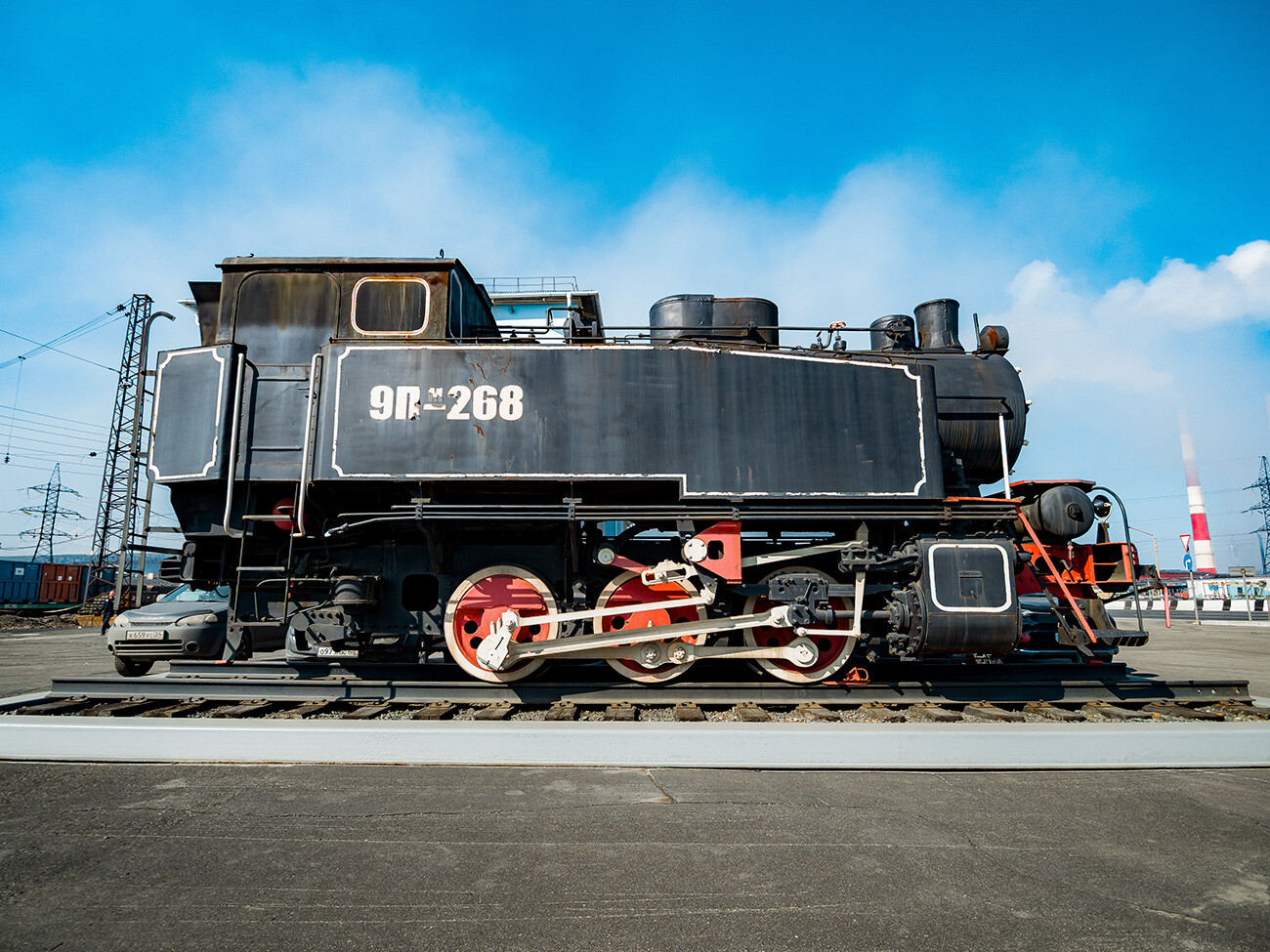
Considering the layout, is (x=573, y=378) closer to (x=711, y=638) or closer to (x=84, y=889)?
(x=711, y=638)

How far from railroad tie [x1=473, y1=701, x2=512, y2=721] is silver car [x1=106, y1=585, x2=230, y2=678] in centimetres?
343

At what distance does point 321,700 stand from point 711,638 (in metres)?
3.35

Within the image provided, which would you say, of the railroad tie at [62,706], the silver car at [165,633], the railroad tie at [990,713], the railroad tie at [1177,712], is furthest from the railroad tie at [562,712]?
the railroad tie at [1177,712]

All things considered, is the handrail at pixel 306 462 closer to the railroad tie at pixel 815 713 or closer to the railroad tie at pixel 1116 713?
the railroad tie at pixel 815 713

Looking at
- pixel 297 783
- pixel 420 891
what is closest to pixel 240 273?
pixel 297 783

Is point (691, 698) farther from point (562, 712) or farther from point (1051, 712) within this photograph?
point (1051, 712)

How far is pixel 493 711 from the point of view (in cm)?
524

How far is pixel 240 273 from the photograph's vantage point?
6.06m

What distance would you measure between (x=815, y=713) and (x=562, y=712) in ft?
6.43

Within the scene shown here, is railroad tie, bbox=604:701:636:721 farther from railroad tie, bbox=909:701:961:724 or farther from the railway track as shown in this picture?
railroad tie, bbox=909:701:961:724

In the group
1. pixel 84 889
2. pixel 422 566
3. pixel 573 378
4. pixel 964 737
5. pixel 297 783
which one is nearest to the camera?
pixel 84 889

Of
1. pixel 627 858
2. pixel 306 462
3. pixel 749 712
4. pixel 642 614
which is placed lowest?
pixel 627 858

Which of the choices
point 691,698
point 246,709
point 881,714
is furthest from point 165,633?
point 881,714

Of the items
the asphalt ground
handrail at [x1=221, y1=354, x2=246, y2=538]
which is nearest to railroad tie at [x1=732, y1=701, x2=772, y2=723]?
the asphalt ground
